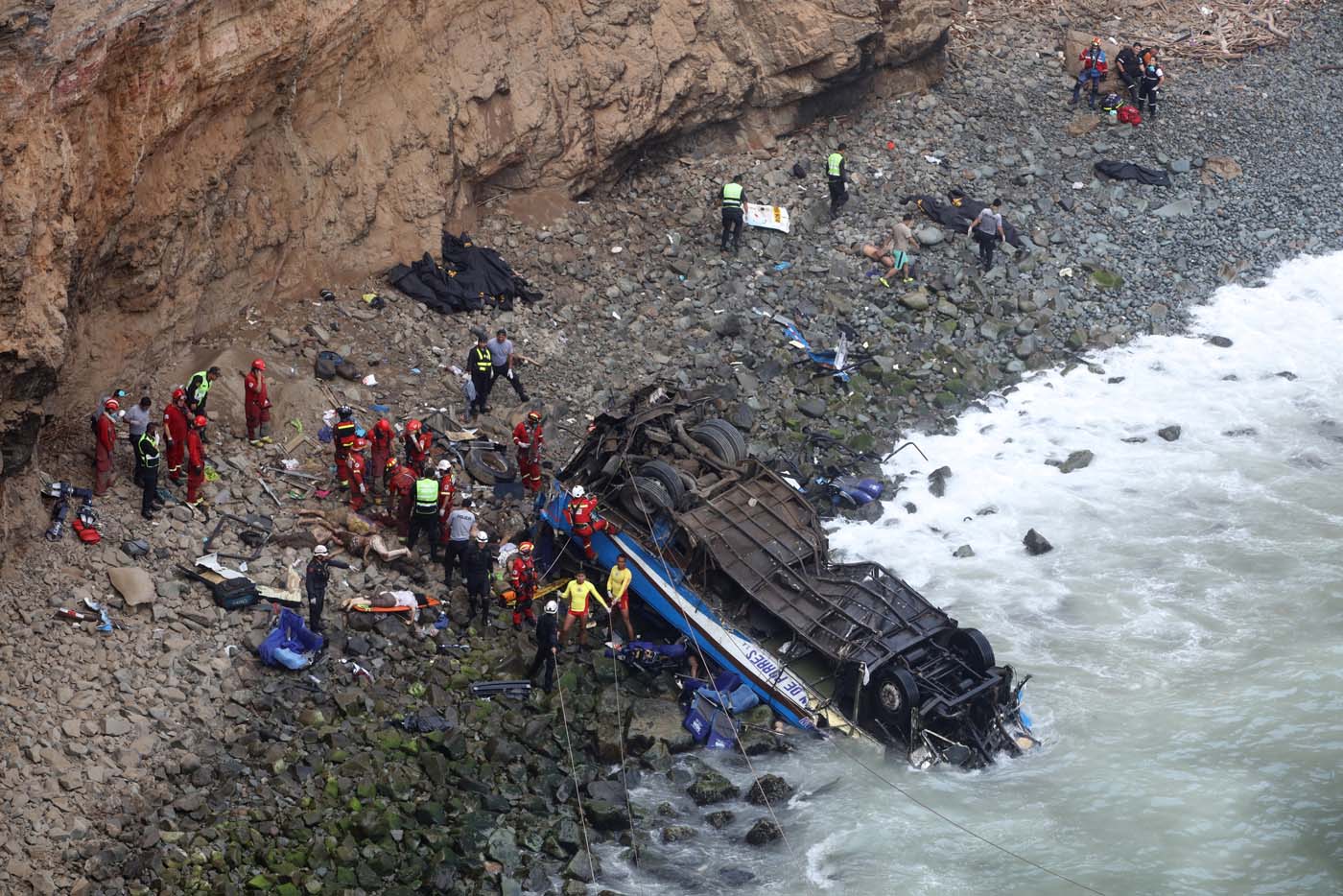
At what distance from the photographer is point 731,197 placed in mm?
24172

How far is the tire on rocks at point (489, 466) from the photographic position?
64.7ft

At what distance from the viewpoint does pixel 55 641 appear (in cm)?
1545

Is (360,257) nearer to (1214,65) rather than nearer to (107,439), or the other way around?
(107,439)

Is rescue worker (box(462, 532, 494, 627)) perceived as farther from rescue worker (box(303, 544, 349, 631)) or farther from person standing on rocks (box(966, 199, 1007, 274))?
person standing on rocks (box(966, 199, 1007, 274))

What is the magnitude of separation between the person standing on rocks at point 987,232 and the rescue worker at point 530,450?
9169mm

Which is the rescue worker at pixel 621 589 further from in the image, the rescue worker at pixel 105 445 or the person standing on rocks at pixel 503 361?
the rescue worker at pixel 105 445

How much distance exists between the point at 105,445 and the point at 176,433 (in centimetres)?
80

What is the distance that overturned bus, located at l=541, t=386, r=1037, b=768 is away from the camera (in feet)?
53.5

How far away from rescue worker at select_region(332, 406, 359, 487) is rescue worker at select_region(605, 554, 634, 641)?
3563 mm

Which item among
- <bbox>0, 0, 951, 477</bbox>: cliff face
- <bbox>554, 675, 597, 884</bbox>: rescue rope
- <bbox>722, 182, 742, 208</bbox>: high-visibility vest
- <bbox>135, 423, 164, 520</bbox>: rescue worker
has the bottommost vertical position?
<bbox>554, 675, 597, 884</bbox>: rescue rope

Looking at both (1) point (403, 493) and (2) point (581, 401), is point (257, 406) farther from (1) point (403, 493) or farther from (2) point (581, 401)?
(2) point (581, 401)

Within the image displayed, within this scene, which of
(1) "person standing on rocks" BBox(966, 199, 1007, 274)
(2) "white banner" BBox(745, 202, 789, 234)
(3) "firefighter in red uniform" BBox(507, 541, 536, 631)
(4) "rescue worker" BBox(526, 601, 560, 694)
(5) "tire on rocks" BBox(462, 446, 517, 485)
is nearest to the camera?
(4) "rescue worker" BBox(526, 601, 560, 694)

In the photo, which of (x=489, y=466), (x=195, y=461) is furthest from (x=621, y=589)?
(x=195, y=461)

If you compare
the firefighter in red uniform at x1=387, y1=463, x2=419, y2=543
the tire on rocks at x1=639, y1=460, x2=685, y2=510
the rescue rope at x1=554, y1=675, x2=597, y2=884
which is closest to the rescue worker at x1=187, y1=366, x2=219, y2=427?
the firefighter in red uniform at x1=387, y1=463, x2=419, y2=543
